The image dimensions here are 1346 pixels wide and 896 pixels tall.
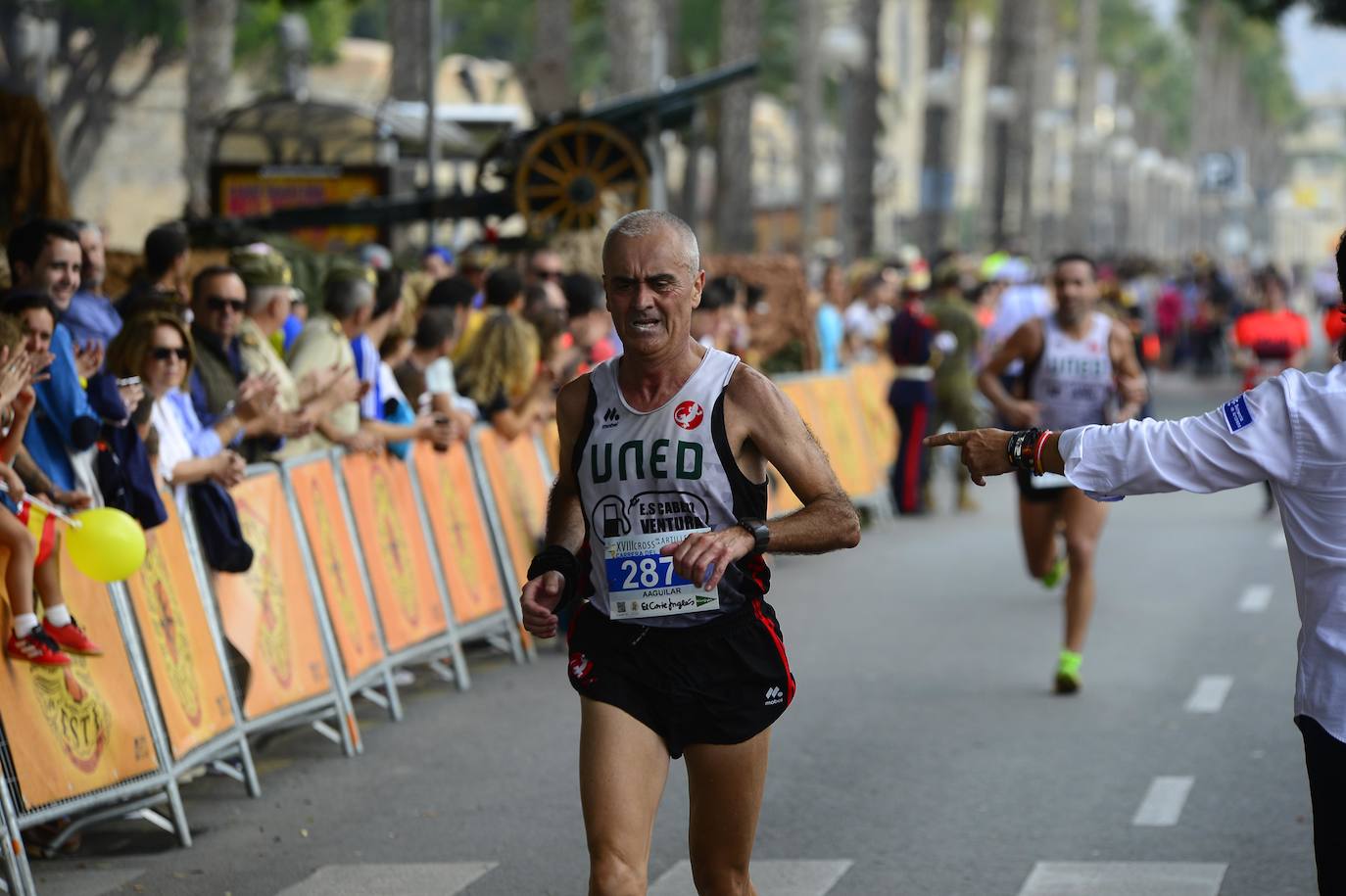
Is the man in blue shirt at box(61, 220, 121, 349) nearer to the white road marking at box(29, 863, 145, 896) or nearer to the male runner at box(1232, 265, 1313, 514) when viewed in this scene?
the white road marking at box(29, 863, 145, 896)

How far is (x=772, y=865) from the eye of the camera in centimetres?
711

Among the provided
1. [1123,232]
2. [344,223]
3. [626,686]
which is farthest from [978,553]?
[1123,232]

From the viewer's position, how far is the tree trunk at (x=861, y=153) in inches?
1351

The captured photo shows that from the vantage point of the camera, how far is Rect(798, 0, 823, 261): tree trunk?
34.7 meters

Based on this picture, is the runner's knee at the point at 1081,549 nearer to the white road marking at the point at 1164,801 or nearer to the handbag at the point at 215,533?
the white road marking at the point at 1164,801

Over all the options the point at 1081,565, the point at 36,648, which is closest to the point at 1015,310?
the point at 1081,565

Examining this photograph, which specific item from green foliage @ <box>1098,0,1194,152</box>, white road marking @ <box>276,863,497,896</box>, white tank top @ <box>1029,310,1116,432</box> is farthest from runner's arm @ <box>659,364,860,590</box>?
green foliage @ <box>1098,0,1194,152</box>

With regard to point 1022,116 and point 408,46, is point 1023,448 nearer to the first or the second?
point 408,46

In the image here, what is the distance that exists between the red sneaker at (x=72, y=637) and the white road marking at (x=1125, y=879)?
301 centimetres

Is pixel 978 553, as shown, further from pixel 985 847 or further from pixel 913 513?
pixel 985 847

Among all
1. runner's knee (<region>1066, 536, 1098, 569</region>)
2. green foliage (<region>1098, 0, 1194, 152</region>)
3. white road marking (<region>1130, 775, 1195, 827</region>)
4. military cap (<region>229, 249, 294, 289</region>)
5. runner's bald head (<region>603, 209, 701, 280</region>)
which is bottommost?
green foliage (<region>1098, 0, 1194, 152</region>)

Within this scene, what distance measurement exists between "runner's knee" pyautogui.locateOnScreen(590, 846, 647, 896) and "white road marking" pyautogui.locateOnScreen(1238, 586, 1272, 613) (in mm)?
8690

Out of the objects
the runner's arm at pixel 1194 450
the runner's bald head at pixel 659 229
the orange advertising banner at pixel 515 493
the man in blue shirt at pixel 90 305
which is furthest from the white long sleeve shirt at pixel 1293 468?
the orange advertising banner at pixel 515 493

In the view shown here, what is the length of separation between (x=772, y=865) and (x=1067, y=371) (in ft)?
14.4
